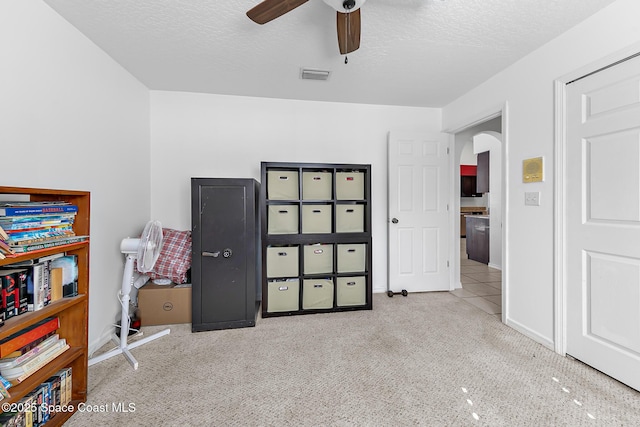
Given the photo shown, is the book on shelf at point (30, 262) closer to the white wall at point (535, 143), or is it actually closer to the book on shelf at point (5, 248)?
the book on shelf at point (5, 248)

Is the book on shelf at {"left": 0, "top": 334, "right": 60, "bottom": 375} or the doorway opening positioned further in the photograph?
the doorway opening

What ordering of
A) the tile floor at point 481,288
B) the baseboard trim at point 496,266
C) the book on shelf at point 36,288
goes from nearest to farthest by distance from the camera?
the book on shelf at point 36,288 < the tile floor at point 481,288 < the baseboard trim at point 496,266

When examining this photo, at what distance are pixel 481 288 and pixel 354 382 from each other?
2.89 metres

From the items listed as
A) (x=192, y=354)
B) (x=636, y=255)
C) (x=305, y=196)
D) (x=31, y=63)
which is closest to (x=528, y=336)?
(x=636, y=255)

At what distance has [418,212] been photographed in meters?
3.59

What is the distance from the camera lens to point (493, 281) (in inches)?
165

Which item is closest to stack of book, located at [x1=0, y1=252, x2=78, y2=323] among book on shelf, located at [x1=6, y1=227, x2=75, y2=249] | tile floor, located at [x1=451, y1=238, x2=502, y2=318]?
book on shelf, located at [x1=6, y1=227, x2=75, y2=249]

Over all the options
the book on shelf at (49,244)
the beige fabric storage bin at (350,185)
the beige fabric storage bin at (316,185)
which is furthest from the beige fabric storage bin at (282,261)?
the book on shelf at (49,244)

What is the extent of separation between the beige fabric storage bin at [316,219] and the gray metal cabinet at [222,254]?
0.59 metres

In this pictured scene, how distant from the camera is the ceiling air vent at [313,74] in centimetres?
271

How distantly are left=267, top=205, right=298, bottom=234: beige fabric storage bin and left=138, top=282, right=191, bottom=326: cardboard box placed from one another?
1024 millimetres

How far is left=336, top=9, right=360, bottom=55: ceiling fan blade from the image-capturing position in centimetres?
159

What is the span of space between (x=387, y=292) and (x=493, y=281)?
1.87 m

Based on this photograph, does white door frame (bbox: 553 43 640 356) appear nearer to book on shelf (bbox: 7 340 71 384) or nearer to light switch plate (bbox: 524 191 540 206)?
light switch plate (bbox: 524 191 540 206)
